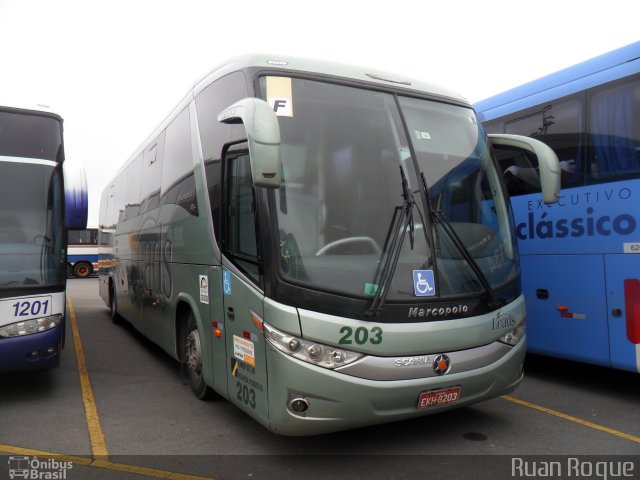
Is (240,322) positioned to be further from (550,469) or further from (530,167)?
(530,167)

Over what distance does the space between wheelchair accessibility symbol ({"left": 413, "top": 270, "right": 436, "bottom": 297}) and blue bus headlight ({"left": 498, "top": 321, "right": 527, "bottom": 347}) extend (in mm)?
812

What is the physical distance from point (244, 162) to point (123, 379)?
385 cm

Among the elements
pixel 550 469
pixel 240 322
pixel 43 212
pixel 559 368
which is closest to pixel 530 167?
pixel 559 368

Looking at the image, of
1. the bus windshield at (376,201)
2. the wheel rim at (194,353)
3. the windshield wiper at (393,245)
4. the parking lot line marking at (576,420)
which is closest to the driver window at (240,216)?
the bus windshield at (376,201)

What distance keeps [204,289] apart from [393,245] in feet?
6.75

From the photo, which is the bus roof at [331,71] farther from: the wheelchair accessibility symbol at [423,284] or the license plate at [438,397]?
the license plate at [438,397]

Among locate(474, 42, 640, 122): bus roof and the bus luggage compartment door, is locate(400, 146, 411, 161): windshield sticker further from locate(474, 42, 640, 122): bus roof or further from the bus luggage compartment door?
the bus luggage compartment door

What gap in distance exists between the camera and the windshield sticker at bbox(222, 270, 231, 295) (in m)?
4.38

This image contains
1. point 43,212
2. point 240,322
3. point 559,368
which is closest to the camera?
point 240,322

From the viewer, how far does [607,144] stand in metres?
5.56

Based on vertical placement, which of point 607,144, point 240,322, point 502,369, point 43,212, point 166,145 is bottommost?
point 502,369

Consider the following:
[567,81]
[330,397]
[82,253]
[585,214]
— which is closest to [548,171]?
[585,214]

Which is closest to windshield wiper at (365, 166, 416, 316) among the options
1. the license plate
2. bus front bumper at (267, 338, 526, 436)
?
bus front bumper at (267, 338, 526, 436)

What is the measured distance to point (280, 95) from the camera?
13.5ft
